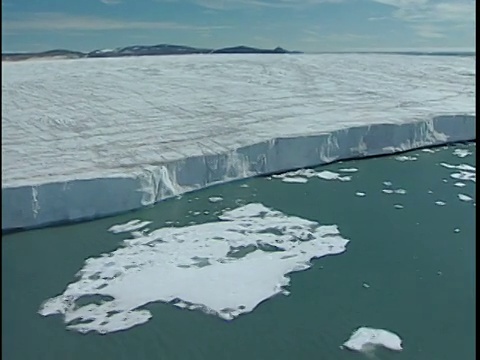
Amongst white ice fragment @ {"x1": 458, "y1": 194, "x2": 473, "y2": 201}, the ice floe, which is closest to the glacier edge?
the ice floe

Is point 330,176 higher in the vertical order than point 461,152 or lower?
lower

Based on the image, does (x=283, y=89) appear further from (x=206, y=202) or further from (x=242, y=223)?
(x=242, y=223)

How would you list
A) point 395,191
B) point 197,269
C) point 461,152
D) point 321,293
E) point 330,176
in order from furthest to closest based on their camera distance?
point 461,152 → point 330,176 → point 395,191 → point 197,269 → point 321,293

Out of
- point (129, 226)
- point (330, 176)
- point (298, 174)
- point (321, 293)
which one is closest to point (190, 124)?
point (298, 174)

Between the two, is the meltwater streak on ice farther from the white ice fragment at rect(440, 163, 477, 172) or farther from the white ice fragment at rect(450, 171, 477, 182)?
the white ice fragment at rect(440, 163, 477, 172)

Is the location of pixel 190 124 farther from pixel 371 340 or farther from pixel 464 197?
pixel 371 340

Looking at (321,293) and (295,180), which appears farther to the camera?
(295,180)
